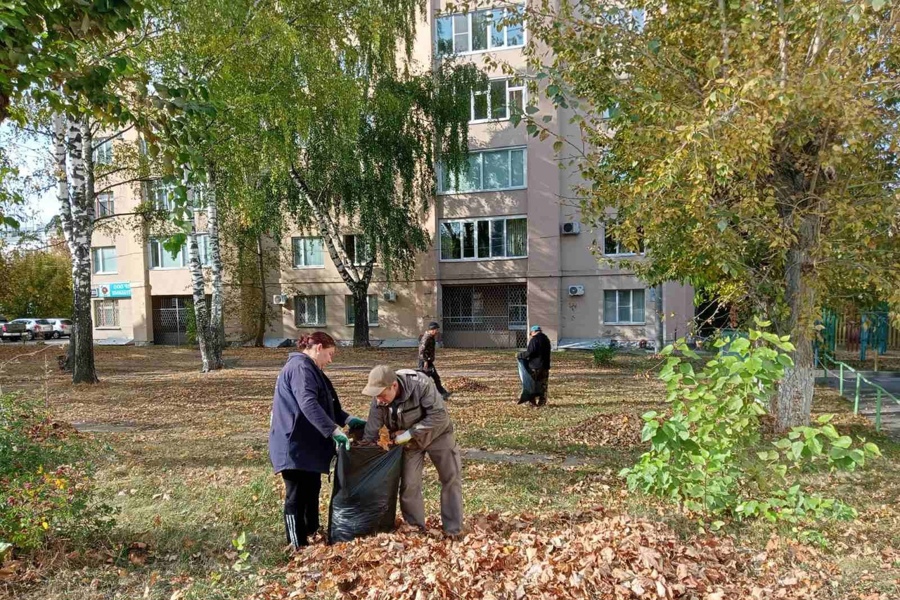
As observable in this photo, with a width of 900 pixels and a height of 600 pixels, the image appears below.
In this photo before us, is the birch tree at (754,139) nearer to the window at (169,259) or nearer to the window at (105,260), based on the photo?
the window at (169,259)

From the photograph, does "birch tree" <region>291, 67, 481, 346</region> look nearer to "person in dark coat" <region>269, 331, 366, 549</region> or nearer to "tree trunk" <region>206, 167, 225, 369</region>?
"tree trunk" <region>206, 167, 225, 369</region>

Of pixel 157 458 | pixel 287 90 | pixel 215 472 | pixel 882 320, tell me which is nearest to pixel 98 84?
pixel 215 472

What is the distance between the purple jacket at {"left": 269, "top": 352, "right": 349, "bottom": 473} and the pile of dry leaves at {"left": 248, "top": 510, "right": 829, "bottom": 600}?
645 millimetres

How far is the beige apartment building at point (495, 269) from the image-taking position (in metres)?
24.8

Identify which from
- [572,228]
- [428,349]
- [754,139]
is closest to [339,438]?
[754,139]

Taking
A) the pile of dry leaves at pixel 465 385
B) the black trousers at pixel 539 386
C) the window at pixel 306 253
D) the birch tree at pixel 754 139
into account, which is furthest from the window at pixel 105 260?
the birch tree at pixel 754 139

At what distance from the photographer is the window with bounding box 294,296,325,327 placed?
96.8 feet

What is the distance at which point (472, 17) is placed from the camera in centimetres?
2497

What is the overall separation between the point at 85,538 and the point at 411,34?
2087cm

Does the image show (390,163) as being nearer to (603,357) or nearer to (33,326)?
(603,357)

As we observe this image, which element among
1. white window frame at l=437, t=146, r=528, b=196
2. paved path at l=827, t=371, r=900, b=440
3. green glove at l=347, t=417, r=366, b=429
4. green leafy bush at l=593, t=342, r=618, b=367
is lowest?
paved path at l=827, t=371, r=900, b=440

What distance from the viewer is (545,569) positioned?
3.62 m

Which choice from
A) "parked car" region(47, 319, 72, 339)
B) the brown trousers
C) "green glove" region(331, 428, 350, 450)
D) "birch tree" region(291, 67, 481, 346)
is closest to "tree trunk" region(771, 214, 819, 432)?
the brown trousers

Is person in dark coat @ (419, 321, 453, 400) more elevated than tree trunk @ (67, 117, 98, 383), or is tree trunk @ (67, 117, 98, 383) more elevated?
tree trunk @ (67, 117, 98, 383)
